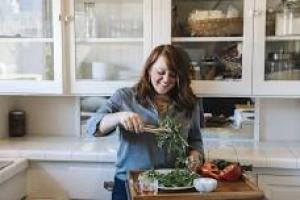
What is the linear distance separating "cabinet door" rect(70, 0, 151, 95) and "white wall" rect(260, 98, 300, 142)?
30.9 inches

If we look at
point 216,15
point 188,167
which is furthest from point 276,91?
point 188,167

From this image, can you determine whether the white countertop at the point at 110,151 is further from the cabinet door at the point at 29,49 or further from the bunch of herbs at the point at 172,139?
the bunch of herbs at the point at 172,139

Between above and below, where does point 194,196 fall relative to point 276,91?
below

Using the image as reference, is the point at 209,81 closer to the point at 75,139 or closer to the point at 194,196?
the point at 75,139

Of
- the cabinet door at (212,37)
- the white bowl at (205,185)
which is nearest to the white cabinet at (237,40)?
the cabinet door at (212,37)

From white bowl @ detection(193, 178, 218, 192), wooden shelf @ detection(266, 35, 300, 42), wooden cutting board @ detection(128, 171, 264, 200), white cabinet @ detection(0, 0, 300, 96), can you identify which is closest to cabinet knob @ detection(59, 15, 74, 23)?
white cabinet @ detection(0, 0, 300, 96)

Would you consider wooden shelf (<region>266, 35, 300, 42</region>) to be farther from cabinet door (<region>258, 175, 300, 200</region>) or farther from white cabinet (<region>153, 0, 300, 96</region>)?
cabinet door (<region>258, 175, 300, 200</region>)

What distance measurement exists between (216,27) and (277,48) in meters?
0.34

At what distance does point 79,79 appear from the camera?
97.4 inches

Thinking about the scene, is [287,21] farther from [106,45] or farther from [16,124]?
[16,124]

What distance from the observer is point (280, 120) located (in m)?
2.65

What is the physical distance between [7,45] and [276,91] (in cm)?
145

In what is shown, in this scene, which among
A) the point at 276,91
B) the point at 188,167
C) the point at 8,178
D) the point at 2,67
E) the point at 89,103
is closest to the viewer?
the point at 188,167

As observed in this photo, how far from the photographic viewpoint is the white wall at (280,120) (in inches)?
104
